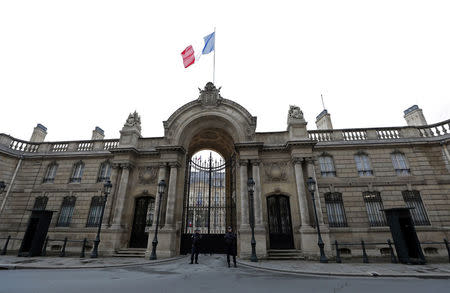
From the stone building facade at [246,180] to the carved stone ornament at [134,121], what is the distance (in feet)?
0.32

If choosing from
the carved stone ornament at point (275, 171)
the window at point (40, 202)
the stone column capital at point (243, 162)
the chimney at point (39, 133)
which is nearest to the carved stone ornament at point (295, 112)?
the carved stone ornament at point (275, 171)

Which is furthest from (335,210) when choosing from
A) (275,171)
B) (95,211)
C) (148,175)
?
(95,211)

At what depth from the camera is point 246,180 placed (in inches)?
650

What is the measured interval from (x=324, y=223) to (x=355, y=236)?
264cm

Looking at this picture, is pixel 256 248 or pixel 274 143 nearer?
pixel 256 248

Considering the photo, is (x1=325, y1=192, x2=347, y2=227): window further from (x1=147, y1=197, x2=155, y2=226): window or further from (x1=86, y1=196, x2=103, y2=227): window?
(x1=86, y1=196, x2=103, y2=227): window

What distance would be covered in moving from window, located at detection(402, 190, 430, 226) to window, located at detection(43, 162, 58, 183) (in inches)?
1229

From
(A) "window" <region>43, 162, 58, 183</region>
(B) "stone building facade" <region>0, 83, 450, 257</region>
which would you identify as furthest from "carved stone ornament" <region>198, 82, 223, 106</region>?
(A) "window" <region>43, 162, 58, 183</region>

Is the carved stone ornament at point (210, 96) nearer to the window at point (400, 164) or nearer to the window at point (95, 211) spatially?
the window at point (95, 211)

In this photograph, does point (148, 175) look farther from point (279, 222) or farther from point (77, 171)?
point (279, 222)

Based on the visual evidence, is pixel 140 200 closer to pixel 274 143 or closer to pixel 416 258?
pixel 274 143

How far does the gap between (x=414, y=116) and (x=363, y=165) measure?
784 cm

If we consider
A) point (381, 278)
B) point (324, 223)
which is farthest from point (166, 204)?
point (381, 278)

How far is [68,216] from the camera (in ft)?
59.5
